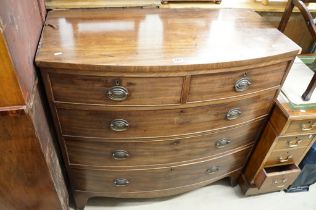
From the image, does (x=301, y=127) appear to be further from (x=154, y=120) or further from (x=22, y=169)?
(x=22, y=169)

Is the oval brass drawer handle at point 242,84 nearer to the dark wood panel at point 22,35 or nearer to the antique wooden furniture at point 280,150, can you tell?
the antique wooden furniture at point 280,150

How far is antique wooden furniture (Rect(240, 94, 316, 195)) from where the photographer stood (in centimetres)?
119

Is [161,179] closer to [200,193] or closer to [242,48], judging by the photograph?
[200,193]

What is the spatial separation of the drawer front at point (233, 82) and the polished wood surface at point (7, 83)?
1.76 ft

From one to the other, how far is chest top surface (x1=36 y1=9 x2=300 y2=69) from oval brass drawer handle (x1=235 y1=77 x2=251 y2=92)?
93 mm

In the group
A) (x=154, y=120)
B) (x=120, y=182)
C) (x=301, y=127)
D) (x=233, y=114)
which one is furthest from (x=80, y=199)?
(x=301, y=127)

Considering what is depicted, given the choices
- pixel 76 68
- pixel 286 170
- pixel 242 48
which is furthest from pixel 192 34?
pixel 286 170

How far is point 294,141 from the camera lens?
4.31 feet

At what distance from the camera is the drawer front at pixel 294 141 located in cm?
129

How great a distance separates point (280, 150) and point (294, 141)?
8 centimetres

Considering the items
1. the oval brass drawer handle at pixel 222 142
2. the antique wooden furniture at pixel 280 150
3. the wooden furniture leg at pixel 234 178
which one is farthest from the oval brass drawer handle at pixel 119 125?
the wooden furniture leg at pixel 234 178

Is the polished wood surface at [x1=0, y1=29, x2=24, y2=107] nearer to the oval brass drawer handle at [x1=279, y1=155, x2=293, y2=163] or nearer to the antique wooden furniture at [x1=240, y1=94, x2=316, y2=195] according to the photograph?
the antique wooden furniture at [x1=240, y1=94, x2=316, y2=195]

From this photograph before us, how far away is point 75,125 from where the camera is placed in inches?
39.2

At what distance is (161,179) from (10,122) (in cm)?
76
